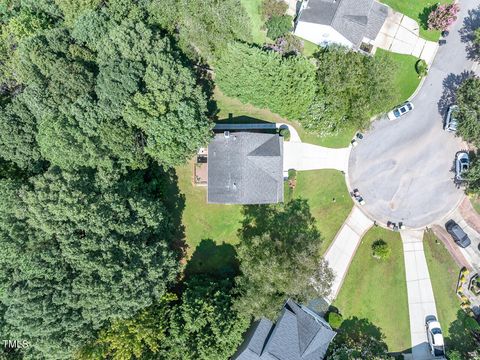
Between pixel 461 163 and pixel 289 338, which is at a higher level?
pixel 461 163

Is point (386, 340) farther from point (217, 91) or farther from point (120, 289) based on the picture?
point (217, 91)

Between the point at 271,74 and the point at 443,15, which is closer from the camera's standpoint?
the point at 271,74

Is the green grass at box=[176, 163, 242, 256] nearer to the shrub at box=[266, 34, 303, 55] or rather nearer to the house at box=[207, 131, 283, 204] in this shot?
the house at box=[207, 131, 283, 204]

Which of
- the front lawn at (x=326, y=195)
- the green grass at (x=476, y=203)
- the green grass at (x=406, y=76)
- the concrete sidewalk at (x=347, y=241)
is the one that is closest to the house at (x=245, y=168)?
the front lawn at (x=326, y=195)

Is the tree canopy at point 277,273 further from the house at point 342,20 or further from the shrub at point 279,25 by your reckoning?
the shrub at point 279,25

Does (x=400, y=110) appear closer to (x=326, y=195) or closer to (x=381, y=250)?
(x=326, y=195)

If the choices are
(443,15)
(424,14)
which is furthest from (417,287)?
(424,14)

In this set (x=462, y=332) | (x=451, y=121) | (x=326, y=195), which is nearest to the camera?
(x=451, y=121)

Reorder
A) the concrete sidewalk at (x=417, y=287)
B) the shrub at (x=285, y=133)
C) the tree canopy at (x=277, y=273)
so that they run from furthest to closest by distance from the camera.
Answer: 1. the shrub at (x=285, y=133)
2. the concrete sidewalk at (x=417, y=287)
3. the tree canopy at (x=277, y=273)
